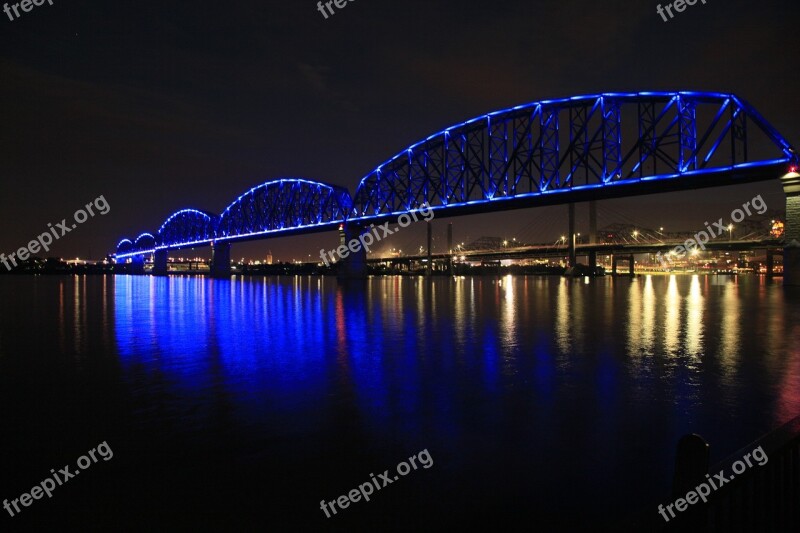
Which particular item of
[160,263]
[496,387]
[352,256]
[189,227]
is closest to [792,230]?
[496,387]

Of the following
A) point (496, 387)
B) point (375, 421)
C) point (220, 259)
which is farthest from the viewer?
point (220, 259)

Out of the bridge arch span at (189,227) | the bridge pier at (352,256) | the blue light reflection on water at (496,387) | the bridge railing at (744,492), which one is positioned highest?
the bridge arch span at (189,227)

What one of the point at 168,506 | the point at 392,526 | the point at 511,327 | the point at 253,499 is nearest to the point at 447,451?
the point at 392,526

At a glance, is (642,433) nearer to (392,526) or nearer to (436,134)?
(392,526)

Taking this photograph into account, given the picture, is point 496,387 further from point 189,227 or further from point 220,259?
point 189,227

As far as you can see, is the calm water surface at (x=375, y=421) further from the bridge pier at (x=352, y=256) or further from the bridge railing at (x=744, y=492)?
the bridge pier at (x=352, y=256)

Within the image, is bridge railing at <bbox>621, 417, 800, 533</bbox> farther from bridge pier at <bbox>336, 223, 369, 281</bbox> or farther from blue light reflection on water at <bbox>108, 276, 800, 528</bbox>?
bridge pier at <bbox>336, 223, 369, 281</bbox>

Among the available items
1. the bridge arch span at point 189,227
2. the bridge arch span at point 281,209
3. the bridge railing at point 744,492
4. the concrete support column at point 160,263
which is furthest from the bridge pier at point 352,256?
the concrete support column at point 160,263
